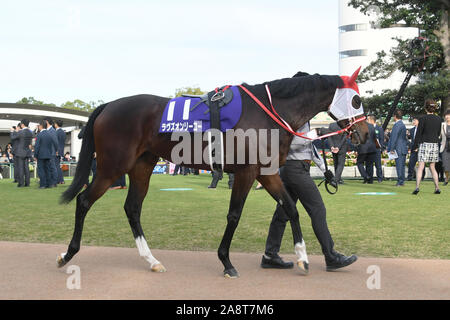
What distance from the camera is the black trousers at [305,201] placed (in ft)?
15.5

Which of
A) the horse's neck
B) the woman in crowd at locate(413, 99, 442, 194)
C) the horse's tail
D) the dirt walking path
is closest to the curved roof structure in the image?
the woman in crowd at locate(413, 99, 442, 194)

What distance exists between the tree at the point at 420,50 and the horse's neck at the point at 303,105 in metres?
18.7

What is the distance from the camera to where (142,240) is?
493 centimetres

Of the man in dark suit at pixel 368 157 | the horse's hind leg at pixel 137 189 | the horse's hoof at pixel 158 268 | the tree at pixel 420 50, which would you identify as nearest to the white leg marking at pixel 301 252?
the horse's hoof at pixel 158 268

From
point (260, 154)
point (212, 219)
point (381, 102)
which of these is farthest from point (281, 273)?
point (381, 102)

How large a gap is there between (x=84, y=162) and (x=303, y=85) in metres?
2.36

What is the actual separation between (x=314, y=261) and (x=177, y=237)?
1946mm

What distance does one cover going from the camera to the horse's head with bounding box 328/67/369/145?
15.2 ft

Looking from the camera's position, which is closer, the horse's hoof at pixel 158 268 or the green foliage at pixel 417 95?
the horse's hoof at pixel 158 268

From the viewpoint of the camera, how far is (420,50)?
75.8 ft

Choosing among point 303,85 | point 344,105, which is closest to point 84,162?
point 303,85

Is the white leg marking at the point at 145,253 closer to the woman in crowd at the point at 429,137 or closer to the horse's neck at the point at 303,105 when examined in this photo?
the horse's neck at the point at 303,105

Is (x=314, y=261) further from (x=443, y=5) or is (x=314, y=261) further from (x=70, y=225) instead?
(x=443, y=5)

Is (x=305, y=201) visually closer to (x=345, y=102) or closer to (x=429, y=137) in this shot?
(x=345, y=102)
